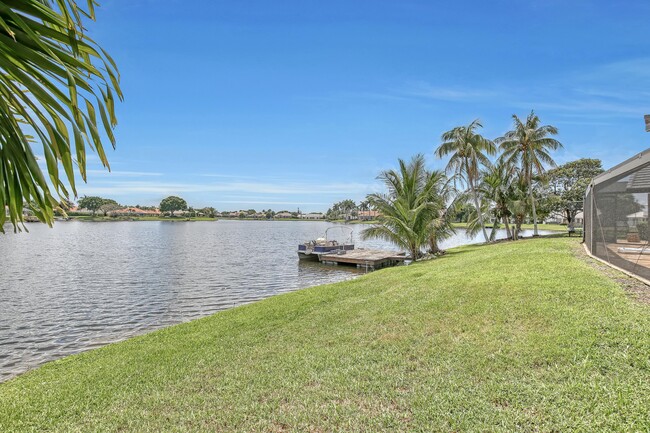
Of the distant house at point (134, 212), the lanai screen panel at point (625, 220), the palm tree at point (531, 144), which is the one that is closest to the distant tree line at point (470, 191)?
the palm tree at point (531, 144)

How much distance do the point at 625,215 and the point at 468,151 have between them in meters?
19.1

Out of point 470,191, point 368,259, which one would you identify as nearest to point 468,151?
point 470,191

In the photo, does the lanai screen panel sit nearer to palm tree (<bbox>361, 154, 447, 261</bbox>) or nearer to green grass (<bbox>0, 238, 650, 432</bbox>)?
green grass (<bbox>0, 238, 650, 432</bbox>)

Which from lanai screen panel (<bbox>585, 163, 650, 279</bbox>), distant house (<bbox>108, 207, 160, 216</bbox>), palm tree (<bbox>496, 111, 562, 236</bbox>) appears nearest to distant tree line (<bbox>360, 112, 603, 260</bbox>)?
palm tree (<bbox>496, 111, 562, 236</bbox>)

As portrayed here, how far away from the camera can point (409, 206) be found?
66.2ft

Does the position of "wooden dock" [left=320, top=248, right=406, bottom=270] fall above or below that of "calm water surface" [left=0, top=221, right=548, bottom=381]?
above

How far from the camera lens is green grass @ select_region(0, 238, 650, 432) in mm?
3514

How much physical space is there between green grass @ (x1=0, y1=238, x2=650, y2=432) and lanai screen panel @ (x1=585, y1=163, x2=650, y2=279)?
1006 millimetres

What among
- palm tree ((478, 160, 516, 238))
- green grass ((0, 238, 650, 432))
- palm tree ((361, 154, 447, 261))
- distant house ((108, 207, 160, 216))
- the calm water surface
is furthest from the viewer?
distant house ((108, 207, 160, 216))

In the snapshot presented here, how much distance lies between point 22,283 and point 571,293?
79.5 feet

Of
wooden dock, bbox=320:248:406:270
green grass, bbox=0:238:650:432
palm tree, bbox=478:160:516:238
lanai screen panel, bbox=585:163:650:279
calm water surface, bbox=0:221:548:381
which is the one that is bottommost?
calm water surface, bbox=0:221:548:381

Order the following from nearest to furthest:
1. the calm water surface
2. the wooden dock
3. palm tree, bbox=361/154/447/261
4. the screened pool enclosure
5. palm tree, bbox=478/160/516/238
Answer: the screened pool enclosure, the calm water surface, palm tree, bbox=361/154/447/261, the wooden dock, palm tree, bbox=478/160/516/238

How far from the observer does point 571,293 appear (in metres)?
6.42

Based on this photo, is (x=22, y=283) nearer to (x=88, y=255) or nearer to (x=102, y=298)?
(x=102, y=298)
